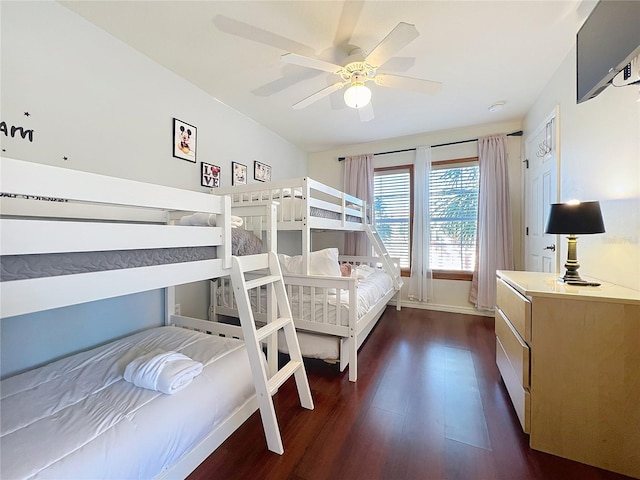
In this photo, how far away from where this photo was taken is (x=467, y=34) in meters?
1.84

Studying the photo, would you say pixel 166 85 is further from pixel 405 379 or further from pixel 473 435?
pixel 473 435

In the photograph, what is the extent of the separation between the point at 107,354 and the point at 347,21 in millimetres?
2625

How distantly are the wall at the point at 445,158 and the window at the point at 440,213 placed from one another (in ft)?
0.41

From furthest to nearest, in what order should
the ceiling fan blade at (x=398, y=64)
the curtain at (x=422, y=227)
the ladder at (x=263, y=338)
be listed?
the curtain at (x=422, y=227) → the ceiling fan blade at (x=398, y=64) → the ladder at (x=263, y=338)

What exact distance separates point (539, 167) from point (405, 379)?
260 centimetres

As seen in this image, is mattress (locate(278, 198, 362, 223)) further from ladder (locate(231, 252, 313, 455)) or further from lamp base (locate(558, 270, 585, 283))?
lamp base (locate(558, 270, 585, 283))

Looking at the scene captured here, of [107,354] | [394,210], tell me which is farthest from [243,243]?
[394,210]

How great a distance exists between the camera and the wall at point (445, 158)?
3346 mm

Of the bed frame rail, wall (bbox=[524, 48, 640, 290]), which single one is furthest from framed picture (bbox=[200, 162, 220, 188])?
wall (bbox=[524, 48, 640, 290])

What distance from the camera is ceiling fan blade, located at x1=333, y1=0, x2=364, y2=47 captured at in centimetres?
159

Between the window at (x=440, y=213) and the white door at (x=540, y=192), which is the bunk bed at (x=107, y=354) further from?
the window at (x=440, y=213)

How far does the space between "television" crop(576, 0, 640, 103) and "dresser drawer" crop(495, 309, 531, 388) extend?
1.44 metres

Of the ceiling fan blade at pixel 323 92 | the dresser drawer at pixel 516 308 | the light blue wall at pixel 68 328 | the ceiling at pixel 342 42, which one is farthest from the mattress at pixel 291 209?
the dresser drawer at pixel 516 308

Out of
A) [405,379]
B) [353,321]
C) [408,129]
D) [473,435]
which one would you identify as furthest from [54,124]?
[408,129]
